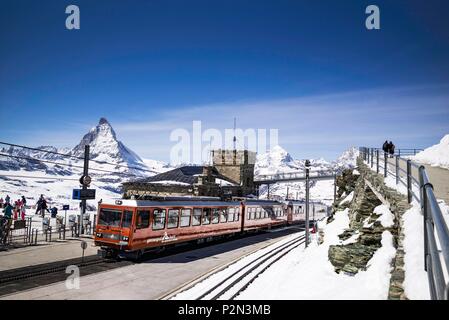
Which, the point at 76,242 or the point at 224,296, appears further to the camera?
the point at 76,242

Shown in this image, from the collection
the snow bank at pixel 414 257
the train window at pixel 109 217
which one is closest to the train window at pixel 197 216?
the train window at pixel 109 217

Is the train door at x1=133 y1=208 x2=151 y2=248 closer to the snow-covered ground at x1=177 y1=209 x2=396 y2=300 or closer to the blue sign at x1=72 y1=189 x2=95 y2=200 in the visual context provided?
the snow-covered ground at x1=177 y1=209 x2=396 y2=300

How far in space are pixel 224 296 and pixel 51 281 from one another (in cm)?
704

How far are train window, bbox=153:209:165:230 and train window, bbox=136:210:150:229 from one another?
526 millimetres

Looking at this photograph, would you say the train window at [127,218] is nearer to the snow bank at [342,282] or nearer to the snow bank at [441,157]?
the snow bank at [342,282]

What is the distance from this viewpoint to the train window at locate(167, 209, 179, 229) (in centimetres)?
1940

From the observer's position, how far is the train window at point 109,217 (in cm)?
1719

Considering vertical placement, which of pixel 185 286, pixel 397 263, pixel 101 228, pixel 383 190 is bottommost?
pixel 185 286

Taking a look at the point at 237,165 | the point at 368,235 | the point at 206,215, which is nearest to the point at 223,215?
the point at 206,215

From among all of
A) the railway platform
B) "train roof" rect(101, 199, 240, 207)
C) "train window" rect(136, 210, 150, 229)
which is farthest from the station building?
the railway platform
